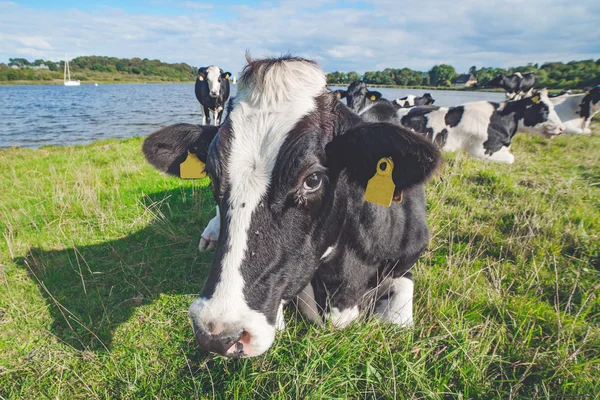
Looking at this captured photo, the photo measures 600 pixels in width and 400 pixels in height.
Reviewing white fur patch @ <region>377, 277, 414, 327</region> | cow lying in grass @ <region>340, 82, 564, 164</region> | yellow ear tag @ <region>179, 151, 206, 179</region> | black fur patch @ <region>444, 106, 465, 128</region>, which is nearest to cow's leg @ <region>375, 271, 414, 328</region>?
white fur patch @ <region>377, 277, 414, 327</region>

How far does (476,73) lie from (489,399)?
93.2m

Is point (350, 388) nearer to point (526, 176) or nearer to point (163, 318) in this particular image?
point (163, 318)

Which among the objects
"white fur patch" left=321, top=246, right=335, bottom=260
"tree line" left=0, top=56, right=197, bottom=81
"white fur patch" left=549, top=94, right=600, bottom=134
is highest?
"tree line" left=0, top=56, right=197, bottom=81

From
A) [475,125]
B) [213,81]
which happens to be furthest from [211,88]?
[475,125]

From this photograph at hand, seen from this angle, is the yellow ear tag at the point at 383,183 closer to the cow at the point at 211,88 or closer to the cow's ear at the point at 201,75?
the cow at the point at 211,88

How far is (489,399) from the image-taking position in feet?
5.95

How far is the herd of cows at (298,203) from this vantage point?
5.32 feet

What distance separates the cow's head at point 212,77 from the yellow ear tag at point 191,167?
1196cm

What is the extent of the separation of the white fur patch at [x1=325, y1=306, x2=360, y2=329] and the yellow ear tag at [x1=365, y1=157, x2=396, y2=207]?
96cm

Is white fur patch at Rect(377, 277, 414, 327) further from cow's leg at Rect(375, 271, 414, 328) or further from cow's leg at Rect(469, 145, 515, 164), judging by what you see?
cow's leg at Rect(469, 145, 515, 164)

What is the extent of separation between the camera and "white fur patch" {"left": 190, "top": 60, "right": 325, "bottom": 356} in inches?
61.1

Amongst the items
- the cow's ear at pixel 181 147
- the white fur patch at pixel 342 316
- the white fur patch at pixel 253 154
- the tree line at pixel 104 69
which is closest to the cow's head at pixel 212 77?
the cow's ear at pixel 181 147

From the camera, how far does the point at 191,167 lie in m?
2.66

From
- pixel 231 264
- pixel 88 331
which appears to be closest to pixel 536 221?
pixel 231 264
